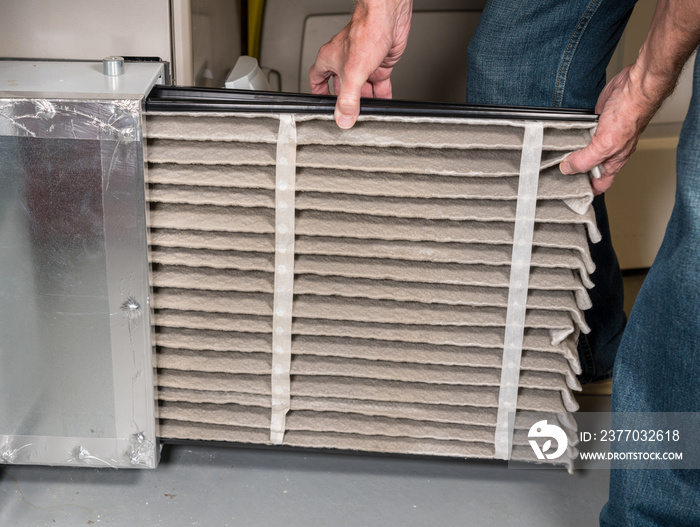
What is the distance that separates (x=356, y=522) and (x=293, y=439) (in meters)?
0.13

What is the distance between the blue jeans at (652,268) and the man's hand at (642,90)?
80 mm

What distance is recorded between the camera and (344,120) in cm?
72

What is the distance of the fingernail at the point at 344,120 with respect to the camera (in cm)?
72

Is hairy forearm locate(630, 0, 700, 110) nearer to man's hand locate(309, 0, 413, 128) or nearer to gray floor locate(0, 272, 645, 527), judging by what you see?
man's hand locate(309, 0, 413, 128)

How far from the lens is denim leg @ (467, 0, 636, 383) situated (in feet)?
3.25

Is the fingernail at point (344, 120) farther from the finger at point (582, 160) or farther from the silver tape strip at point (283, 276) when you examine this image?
the finger at point (582, 160)

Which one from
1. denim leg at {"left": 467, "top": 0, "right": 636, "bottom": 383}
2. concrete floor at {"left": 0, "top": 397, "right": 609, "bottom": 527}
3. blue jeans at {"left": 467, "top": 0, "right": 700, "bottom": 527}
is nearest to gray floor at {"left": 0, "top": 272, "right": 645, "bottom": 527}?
concrete floor at {"left": 0, "top": 397, "right": 609, "bottom": 527}

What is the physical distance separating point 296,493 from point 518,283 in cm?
40

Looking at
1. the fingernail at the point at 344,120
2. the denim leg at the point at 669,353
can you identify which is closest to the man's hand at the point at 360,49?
the fingernail at the point at 344,120

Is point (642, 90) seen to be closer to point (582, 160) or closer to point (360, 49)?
point (582, 160)

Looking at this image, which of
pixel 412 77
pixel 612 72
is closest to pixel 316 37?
pixel 412 77

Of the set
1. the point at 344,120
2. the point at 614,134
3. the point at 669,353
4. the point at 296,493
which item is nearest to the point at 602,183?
the point at 614,134

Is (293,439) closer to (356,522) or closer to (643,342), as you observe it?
(356,522)

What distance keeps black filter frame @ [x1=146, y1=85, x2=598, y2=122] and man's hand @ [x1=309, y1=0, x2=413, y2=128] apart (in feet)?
0.07
